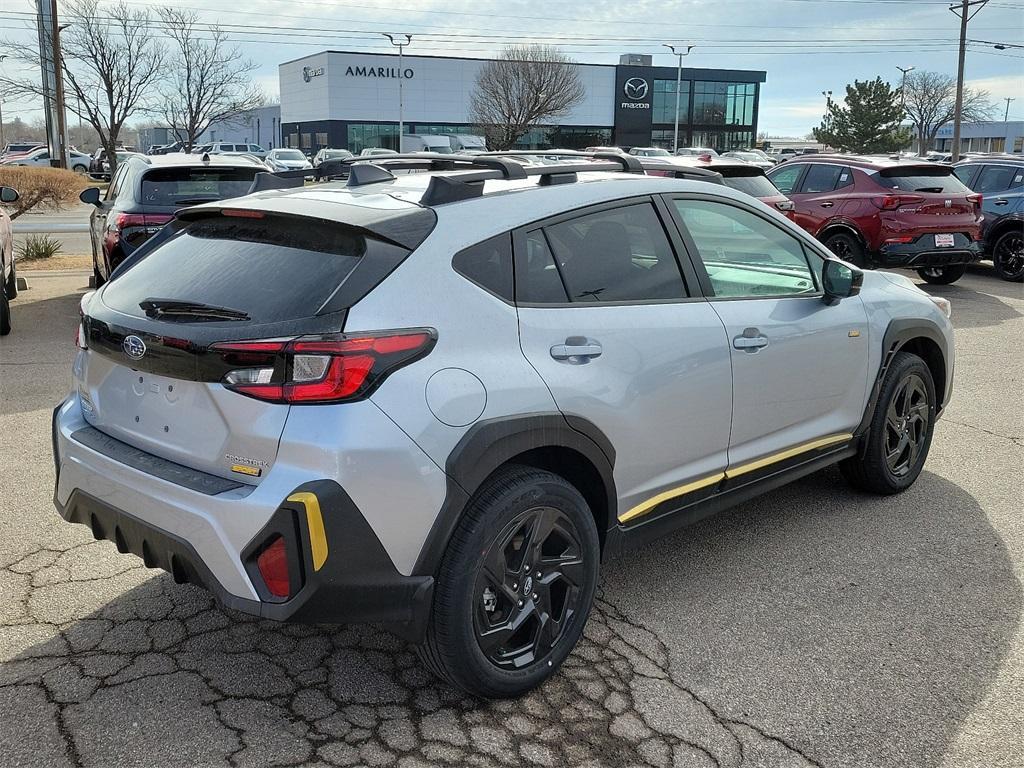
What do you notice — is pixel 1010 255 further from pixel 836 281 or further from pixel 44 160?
pixel 44 160

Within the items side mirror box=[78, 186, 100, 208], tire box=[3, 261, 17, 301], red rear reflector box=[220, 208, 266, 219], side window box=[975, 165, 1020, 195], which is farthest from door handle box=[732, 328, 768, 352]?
side window box=[975, 165, 1020, 195]

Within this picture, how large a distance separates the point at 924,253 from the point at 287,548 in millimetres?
11352

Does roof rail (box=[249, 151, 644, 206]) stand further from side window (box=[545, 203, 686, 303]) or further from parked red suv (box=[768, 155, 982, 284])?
parked red suv (box=[768, 155, 982, 284])

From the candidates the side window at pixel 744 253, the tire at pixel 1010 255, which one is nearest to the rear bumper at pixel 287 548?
the side window at pixel 744 253

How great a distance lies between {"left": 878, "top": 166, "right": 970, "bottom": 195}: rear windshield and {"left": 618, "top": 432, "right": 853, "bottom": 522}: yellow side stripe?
29.1 feet

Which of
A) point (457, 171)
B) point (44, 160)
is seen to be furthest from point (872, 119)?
point (457, 171)

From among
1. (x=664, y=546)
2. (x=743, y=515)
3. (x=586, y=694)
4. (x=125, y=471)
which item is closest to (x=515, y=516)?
(x=586, y=694)

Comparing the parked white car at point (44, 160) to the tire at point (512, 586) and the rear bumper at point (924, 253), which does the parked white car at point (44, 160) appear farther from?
the tire at point (512, 586)

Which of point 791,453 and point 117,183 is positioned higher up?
point 117,183

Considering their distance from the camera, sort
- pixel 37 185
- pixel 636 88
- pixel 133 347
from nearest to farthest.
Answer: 1. pixel 133 347
2. pixel 37 185
3. pixel 636 88

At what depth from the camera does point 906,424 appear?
4930 mm

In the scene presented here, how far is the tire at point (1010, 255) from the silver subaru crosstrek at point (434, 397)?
38.8ft

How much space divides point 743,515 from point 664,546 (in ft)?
Result: 2.02

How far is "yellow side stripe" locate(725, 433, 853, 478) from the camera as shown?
153 inches
